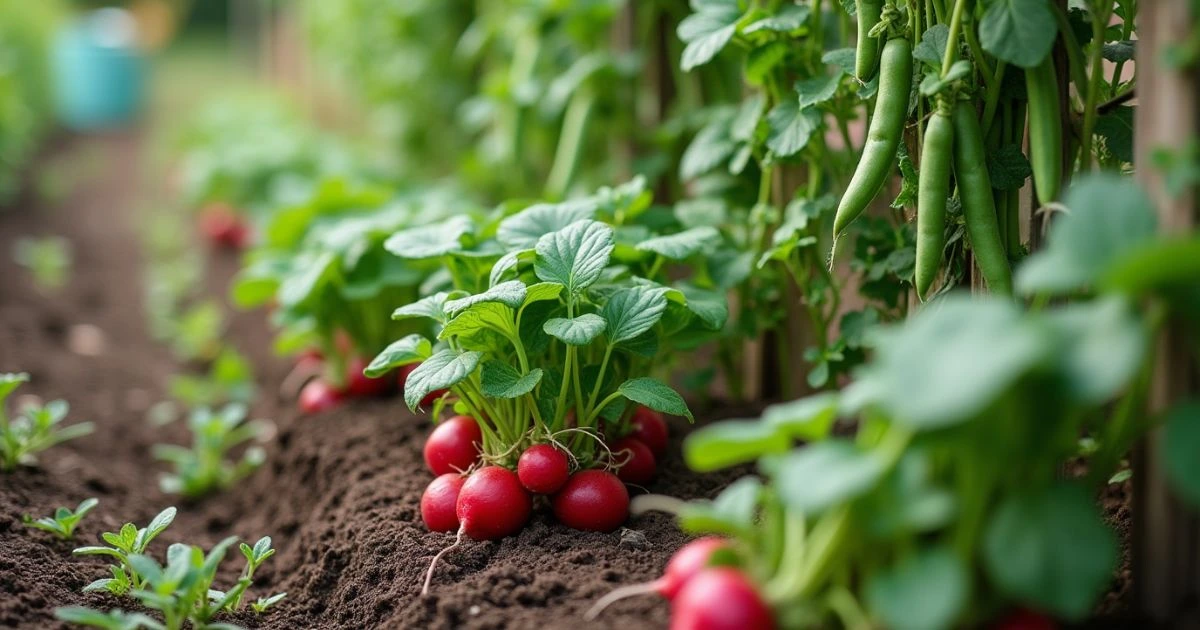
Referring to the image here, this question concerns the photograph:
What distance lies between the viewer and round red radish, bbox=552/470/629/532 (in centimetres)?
186

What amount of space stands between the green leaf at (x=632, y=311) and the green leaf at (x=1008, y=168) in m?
0.58

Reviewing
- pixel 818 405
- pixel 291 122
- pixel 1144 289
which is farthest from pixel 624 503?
pixel 291 122

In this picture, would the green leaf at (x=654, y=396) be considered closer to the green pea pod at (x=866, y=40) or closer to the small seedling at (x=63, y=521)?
the green pea pod at (x=866, y=40)

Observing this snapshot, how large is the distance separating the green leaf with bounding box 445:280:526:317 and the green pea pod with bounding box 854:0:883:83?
729 mm

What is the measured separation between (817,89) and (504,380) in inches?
33.4

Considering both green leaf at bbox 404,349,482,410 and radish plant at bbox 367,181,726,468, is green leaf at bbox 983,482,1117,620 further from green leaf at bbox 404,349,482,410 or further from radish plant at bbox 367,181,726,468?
green leaf at bbox 404,349,482,410

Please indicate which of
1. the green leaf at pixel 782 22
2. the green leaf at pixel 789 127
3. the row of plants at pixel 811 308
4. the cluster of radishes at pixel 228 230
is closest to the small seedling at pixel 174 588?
the row of plants at pixel 811 308

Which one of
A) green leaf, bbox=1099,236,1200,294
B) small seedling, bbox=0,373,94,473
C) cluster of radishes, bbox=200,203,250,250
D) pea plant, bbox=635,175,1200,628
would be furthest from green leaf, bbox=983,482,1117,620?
cluster of radishes, bbox=200,203,250,250

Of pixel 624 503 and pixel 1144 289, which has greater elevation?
pixel 1144 289

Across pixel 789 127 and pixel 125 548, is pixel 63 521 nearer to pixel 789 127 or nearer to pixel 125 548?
pixel 125 548

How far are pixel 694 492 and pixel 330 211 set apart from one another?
166cm

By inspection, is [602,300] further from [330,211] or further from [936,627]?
[330,211]

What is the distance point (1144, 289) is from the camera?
1.11 meters

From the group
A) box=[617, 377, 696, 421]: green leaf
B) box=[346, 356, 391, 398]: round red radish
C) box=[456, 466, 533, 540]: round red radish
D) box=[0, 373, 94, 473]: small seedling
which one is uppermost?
box=[617, 377, 696, 421]: green leaf
